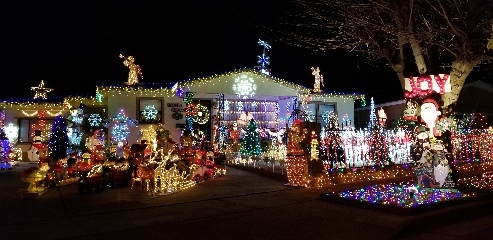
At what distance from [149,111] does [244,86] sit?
15.2ft

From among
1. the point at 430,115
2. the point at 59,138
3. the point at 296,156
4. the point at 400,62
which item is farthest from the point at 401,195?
the point at 59,138

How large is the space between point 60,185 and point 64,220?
574 centimetres

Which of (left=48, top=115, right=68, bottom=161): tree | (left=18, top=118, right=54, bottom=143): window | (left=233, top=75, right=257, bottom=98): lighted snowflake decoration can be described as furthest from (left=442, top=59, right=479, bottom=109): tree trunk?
(left=18, top=118, right=54, bottom=143): window

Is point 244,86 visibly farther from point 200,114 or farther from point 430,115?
point 430,115

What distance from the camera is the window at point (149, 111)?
20531 mm

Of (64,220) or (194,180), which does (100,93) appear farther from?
(64,220)

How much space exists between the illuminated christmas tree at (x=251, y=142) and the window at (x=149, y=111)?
4361 millimetres

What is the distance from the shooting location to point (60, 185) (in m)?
13.2

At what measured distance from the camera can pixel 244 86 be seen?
851 inches

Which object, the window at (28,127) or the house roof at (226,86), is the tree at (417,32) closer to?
the house roof at (226,86)

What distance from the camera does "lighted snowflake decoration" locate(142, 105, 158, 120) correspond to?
67.5ft

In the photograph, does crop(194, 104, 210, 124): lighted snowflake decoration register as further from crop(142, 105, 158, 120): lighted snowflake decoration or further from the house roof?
crop(142, 105, 158, 120): lighted snowflake decoration

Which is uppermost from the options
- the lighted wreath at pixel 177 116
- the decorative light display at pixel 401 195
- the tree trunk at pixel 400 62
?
the tree trunk at pixel 400 62

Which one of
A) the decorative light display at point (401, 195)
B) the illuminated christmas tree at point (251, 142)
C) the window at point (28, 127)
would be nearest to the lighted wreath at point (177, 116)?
the illuminated christmas tree at point (251, 142)
